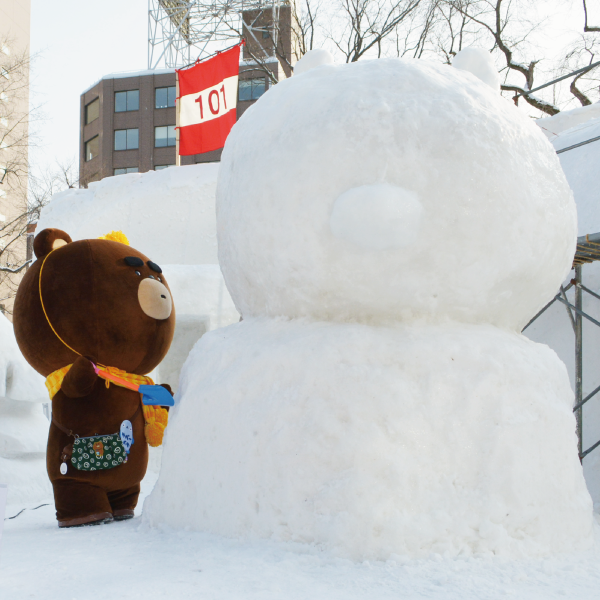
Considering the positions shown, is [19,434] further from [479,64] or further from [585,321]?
[585,321]

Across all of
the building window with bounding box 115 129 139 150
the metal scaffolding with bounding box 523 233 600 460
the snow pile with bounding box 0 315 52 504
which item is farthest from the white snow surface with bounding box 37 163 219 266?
the building window with bounding box 115 129 139 150

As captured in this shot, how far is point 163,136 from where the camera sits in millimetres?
27469

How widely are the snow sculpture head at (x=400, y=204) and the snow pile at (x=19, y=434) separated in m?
2.94

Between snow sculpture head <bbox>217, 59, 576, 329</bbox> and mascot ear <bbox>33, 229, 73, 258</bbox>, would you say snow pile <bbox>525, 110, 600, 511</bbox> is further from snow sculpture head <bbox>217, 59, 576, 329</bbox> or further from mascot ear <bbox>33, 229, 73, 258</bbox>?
mascot ear <bbox>33, 229, 73, 258</bbox>

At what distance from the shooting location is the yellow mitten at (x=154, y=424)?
10.1 feet

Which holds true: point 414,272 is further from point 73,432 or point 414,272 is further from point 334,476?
point 73,432

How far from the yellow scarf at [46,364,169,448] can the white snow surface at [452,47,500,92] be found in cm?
200

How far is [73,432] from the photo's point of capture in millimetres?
2959

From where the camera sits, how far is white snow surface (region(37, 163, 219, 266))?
7.48 m

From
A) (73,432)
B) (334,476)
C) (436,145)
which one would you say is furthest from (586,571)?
Answer: (73,432)

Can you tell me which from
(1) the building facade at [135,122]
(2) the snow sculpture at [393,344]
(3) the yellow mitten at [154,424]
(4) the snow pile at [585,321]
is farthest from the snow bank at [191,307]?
(1) the building facade at [135,122]

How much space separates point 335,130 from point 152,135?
26683 mm

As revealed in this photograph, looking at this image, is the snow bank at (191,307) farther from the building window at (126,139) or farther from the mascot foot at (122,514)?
the building window at (126,139)

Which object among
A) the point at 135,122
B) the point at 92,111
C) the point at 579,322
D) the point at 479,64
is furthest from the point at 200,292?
the point at 92,111
